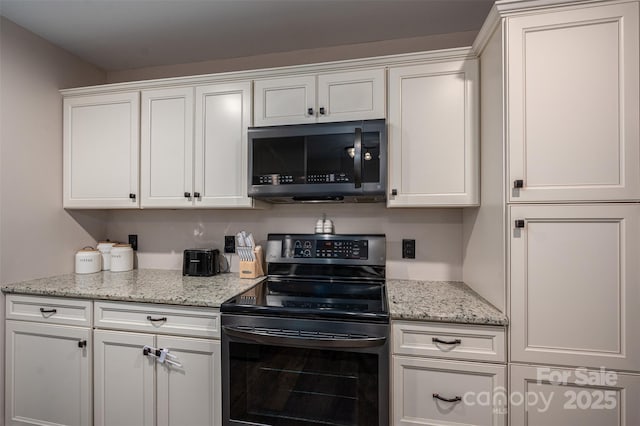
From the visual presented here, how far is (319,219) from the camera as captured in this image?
206cm

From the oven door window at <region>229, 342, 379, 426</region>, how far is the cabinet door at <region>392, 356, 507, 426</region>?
0.13m

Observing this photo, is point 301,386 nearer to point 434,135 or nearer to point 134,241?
point 434,135

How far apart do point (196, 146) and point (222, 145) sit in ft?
0.58

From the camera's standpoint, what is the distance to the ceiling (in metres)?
1.69

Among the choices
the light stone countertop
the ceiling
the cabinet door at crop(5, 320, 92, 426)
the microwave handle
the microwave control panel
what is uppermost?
the ceiling

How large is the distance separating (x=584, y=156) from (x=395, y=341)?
1.07 metres

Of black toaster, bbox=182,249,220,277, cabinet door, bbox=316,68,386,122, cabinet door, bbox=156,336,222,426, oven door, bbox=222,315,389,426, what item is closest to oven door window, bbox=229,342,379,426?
oven door, bbox=222,315,389,426

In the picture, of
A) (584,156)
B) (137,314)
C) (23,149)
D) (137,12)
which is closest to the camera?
(584,156)

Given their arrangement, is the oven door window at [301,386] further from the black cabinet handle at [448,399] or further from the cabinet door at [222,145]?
the cabinet door at [222,145]

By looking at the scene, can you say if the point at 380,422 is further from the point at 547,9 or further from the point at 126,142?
the point at 126,142

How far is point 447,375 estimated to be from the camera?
1299mm

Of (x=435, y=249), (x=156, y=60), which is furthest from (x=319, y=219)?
(x=156, y=60)

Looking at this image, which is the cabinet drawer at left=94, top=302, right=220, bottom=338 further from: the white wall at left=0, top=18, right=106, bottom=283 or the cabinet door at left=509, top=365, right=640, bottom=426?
the cabinet door at left=509, top=365, right=640, bottom=426

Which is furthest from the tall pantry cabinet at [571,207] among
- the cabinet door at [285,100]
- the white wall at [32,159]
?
the white wall at [32,159]
